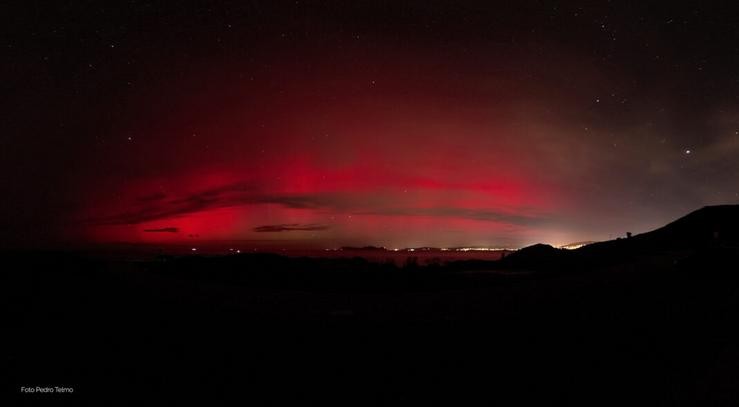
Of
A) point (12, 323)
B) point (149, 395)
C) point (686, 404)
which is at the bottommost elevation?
Result: point (686, 404)

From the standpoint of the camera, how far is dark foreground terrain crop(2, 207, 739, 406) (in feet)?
14.8

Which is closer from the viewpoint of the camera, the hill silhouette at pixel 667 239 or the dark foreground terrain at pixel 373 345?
the dark foreground terrain at pixel 373 345

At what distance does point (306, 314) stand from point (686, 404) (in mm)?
5995

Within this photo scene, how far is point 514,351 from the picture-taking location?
5.95m

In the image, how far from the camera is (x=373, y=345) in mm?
6281

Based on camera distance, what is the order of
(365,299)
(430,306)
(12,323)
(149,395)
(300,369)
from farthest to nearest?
1. (365,299)
2. (430,306)
3. (12,323)
4. (300,369)
5. (149,395)

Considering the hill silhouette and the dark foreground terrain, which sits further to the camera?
the hill silhouette

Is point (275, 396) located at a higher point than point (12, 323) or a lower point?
lower

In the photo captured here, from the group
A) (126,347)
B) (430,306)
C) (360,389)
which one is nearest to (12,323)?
(126,347)

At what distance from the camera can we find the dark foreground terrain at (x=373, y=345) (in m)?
4.52

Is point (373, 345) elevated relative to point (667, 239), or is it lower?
lower

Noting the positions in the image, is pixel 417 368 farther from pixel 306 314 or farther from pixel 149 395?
pixel 306 314

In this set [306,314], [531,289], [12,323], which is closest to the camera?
[12,323]

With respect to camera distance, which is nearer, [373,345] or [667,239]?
[373,345]
